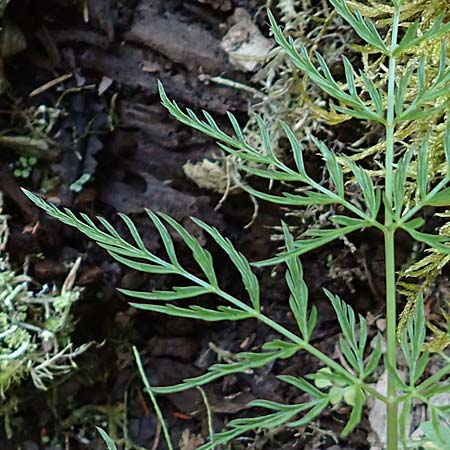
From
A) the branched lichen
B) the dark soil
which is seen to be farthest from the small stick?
the branched lichen

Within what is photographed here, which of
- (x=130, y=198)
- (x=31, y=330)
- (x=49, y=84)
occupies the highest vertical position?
(x=49, y=84)

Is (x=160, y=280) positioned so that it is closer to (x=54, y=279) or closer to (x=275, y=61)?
(x=54, y=279)

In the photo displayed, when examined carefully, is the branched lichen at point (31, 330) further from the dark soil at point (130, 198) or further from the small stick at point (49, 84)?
the small stick at point (49, 84)

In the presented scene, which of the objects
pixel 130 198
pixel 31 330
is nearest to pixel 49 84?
pixel 130 198

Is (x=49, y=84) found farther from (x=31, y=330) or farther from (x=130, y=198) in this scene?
(x=31, y=330)

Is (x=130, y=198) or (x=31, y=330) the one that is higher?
(x=130, y=198)

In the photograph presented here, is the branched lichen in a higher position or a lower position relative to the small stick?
lower

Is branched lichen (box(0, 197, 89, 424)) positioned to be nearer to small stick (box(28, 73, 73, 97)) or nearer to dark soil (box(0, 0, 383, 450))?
dark soil (box(0, 0, 383, 450))

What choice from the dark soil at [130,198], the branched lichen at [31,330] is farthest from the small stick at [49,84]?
the branched lichen at [31,330]
